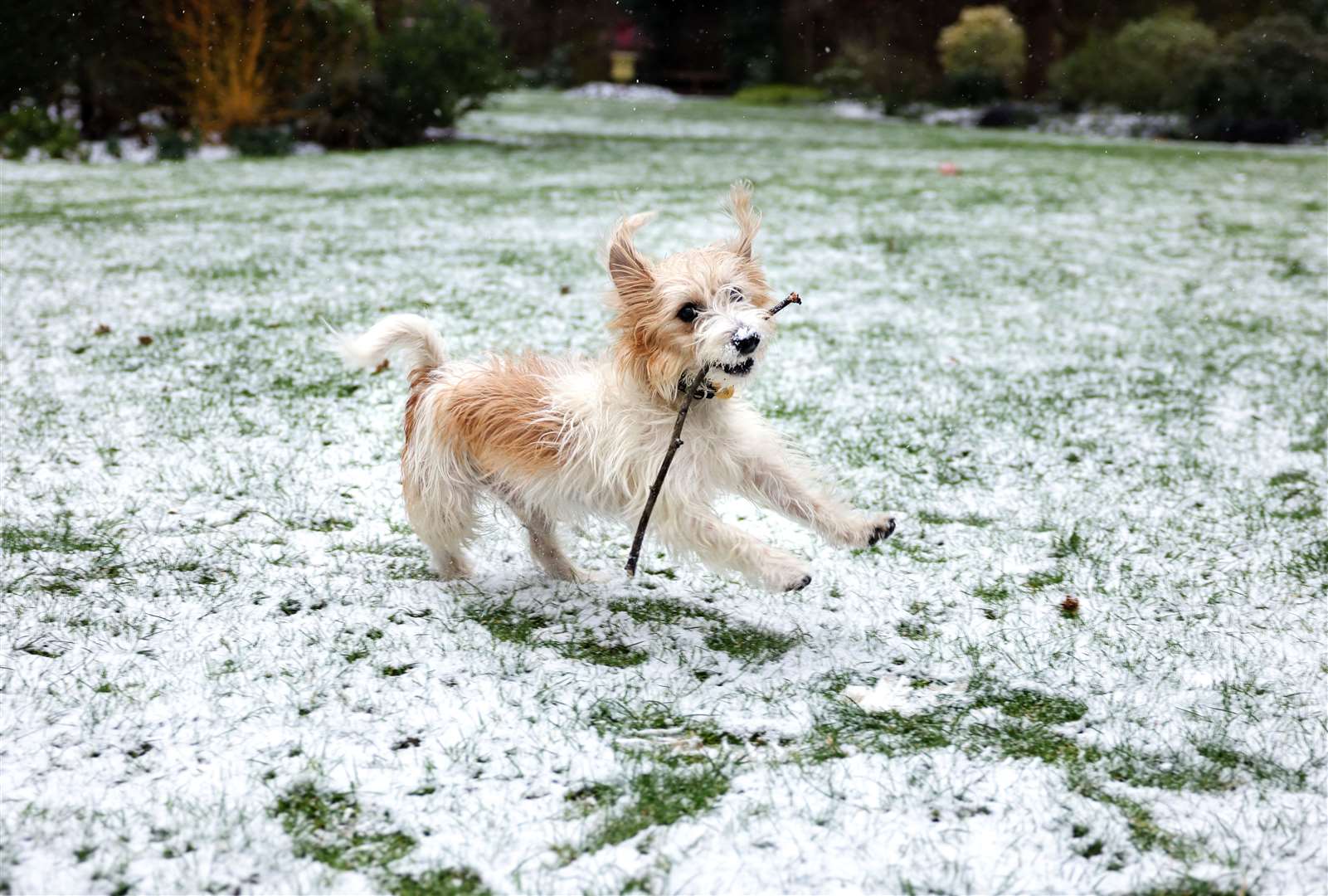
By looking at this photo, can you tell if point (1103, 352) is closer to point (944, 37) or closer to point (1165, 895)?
point (1165, 895)

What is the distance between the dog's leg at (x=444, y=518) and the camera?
12.4 feet

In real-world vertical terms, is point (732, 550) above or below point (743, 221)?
below

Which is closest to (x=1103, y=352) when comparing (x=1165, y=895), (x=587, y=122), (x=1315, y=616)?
(x=1315, y=616)

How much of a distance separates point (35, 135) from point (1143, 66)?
2290 cm

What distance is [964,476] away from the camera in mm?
5090

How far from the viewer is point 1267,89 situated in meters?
23.1

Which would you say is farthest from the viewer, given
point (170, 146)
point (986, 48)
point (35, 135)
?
point (986, 48)

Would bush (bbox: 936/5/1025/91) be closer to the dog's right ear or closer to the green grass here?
the dog's right ear

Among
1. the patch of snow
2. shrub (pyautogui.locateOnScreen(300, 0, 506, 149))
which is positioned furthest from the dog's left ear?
the patch of snow

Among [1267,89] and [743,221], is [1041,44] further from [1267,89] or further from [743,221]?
[743,221]

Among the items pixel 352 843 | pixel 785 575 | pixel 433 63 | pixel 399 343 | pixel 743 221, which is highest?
pixel 433 63

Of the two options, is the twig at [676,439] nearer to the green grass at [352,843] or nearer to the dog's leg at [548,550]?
the dog's leg at [548,550]

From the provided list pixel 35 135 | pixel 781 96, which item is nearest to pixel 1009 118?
pixel 781 96

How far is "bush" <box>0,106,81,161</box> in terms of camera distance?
51.9 ft
